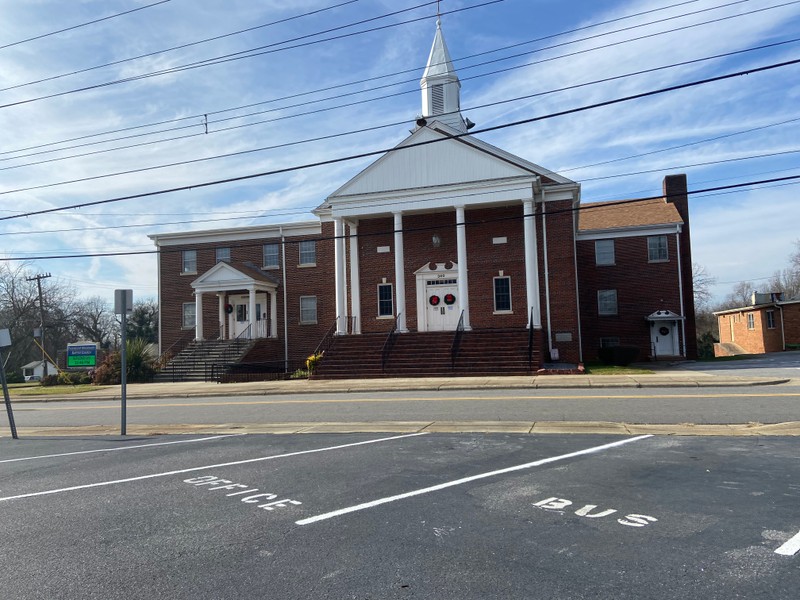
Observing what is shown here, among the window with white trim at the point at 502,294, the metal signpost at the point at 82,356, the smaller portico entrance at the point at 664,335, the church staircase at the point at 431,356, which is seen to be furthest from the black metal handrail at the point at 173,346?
the smaller portico entrance at the point at 664,335

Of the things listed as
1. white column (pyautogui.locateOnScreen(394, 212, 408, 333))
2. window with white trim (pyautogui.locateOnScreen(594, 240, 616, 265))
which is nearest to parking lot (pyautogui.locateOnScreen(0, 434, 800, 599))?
white column (pyautogui.locateOnScreen(394, 212, 408, 333))

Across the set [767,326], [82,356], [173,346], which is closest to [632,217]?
[767,326]

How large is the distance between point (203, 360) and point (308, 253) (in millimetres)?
7729

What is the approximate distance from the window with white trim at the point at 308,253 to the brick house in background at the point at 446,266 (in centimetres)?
6

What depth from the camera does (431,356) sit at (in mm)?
24359

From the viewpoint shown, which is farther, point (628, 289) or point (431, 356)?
point (628, 289)

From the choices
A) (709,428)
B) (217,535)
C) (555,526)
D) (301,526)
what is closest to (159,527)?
(217,535)

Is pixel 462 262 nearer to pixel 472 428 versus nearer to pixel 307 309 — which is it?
pixel 307 309

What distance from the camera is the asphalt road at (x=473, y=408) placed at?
12039 millimetres

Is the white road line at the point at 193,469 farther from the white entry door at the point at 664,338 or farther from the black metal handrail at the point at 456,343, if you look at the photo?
the white entry door at the point at 664,338

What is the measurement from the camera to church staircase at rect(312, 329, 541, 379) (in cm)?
2309

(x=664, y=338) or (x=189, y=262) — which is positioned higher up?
(x=189, y=262)

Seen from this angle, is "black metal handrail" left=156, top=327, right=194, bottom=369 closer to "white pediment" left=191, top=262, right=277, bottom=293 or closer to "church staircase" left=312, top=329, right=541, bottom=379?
"white pediment" left=191, top=262, right=277, bottom=293

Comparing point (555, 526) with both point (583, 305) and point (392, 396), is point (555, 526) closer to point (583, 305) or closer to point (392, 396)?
point (392, 396)
